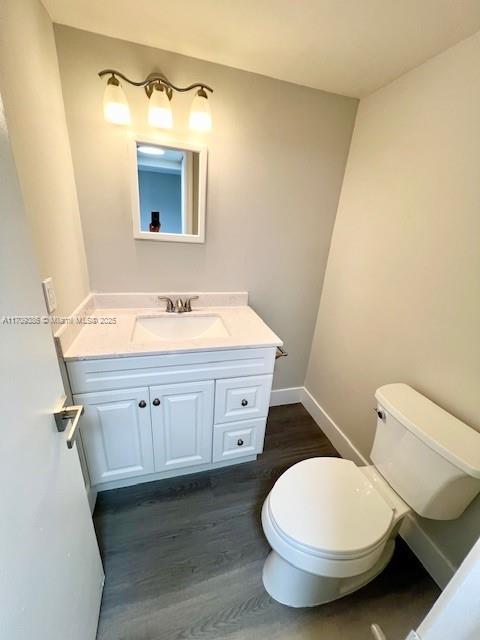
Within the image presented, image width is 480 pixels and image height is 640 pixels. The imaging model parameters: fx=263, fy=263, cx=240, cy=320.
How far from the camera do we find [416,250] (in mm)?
1208

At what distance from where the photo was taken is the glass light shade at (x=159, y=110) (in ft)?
3.91

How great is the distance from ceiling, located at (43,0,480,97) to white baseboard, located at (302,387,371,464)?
1.96 m

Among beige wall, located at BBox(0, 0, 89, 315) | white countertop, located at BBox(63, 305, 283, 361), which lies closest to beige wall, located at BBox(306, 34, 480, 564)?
white countertop, located at BBox(63, 305, 283, 361)

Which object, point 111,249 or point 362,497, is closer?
point 362,497

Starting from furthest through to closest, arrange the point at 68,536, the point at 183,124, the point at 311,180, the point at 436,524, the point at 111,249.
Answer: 1. the point at 311,180
2. the point at 111,249
3. the point at 183,124
4. the point at 436,524
5. the point at 68,536

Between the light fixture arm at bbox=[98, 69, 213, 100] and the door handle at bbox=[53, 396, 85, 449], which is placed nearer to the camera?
the door handle at bbox=[53, 396, 85, 449]

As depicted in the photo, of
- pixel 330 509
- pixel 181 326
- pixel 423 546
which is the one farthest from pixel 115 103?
pixel 423 546

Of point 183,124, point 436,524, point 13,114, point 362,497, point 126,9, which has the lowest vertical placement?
point 436,524

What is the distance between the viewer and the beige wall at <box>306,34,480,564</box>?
1.01 metres

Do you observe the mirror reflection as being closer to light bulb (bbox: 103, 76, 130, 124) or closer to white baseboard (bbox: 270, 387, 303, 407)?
light bulb (bbox: 103, 76, 130, 124)

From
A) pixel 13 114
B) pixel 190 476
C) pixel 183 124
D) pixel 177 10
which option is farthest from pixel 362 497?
pixel 177 10

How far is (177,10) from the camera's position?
0.99 m

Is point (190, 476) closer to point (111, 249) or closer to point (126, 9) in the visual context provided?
point (111, 249)

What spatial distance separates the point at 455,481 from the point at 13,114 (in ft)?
6.02
